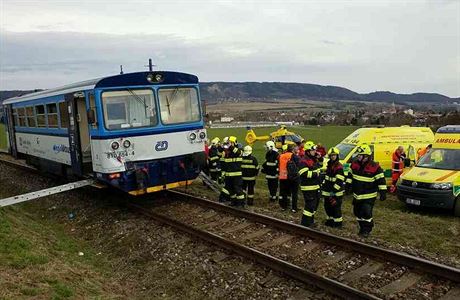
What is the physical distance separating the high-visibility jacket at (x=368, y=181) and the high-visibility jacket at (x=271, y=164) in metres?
3.56

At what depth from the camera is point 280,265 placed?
720 centimetres

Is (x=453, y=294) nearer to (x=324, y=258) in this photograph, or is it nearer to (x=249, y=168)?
(x=324, y=258)

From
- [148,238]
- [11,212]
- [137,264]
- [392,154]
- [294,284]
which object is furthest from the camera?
[392,154]

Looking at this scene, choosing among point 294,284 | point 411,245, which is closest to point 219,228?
point 294,284

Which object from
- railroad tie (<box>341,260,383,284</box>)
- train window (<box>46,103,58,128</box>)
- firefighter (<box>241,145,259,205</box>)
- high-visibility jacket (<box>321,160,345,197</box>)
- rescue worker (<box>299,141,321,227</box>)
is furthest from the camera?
train window (<box>46,103,58,128</box>)

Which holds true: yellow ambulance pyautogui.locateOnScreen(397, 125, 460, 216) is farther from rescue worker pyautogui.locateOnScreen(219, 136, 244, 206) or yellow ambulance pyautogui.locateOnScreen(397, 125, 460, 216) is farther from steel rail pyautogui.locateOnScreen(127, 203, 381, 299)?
steel rail pyautogui.locateOnScreen(127, 203, 381, 299)

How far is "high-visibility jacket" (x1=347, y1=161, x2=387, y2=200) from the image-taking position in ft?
29.3

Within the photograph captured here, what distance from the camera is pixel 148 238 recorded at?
961cm

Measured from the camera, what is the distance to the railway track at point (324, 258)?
21.0 feet

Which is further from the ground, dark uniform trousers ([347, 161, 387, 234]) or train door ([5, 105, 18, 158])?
train door ([5, 105, 18, 158])

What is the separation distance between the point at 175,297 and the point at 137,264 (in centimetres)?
180

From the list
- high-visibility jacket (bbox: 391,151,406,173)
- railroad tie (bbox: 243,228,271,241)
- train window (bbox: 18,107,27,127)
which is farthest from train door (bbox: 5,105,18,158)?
high-visibility jacket (bbox: 391,151,406,173)

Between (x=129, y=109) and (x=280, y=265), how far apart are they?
18.2 ft

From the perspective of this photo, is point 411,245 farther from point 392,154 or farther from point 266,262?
point 392,154
